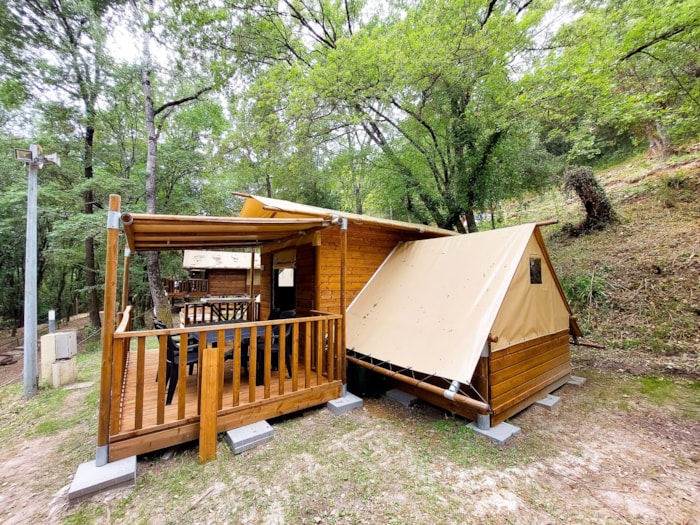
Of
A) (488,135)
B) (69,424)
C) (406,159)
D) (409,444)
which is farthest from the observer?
(406,159)

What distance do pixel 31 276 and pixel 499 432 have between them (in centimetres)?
727

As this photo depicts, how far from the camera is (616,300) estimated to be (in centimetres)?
657

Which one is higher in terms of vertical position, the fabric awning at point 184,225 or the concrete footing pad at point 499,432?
the fabric awning at point 184,225

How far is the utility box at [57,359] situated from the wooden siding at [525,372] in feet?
22.6

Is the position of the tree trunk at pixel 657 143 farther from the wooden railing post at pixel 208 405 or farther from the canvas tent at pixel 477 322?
the wooden railing post at pixel 208 405

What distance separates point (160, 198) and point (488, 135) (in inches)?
464

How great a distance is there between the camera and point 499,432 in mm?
3223

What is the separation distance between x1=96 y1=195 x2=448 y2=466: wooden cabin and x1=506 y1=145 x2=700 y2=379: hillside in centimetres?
469

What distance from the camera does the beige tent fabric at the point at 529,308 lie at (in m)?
3.54

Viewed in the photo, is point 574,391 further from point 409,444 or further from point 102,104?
point 102,104

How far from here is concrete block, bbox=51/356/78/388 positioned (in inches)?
195

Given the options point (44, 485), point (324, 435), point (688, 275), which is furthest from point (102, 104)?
point (688, 275)

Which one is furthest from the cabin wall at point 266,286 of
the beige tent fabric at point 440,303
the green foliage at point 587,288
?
the green foliage at point 587,288

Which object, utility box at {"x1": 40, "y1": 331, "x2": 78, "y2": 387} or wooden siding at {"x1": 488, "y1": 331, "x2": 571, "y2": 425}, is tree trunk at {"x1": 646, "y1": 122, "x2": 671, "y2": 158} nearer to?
wooden siding at {"x1": 488, "y1": 331, "x2": 571, "y2": 425}
